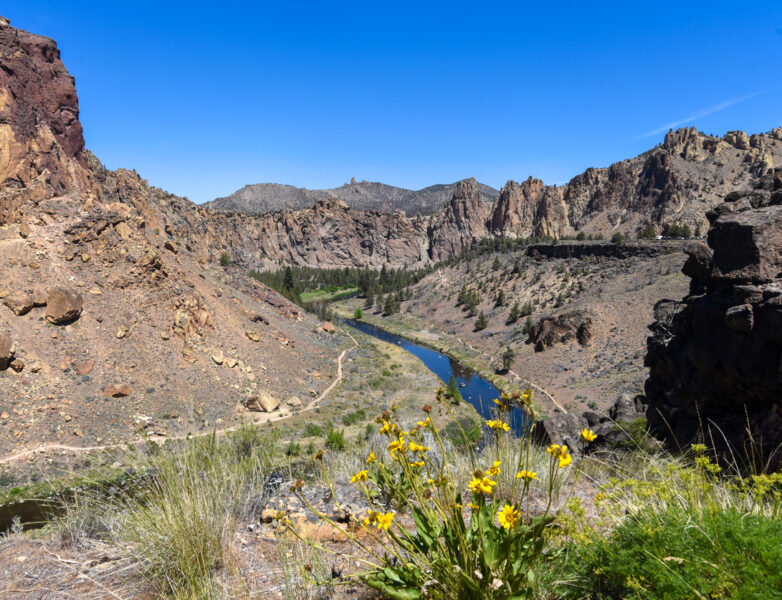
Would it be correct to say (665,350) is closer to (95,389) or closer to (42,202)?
(95,389)

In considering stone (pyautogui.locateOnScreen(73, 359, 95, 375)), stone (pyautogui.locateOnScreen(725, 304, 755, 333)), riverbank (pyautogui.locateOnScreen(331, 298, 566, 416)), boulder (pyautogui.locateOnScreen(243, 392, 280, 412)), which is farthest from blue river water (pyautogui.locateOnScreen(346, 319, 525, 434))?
stone (pyautogui.locateOnScreen(73, 359, 95, 375))

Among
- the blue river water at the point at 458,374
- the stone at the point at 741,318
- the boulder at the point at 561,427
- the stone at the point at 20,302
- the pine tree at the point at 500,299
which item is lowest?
the blue river water at the point at 458,374

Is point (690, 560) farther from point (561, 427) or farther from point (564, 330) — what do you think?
point (564, 330)

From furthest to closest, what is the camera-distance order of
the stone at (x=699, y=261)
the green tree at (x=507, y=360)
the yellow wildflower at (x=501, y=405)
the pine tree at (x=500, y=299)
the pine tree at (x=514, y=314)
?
the pine tree at (x=500, y=299)
the pine tree at (x=514, y=314)
the green tree at (x=507, y=360)
the stone at (x=699, y=261)
the yellow wildflower at (x=501, y=405)

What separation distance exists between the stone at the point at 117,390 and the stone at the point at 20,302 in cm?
659

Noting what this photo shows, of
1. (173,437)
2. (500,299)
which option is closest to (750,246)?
(173,437)

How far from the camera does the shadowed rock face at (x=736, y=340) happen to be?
327 inches

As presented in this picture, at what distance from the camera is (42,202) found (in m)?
29.6

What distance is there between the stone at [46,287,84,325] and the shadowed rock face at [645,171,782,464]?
98.6 feet

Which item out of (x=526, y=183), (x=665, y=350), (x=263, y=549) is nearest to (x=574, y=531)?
(x=263, y=549)

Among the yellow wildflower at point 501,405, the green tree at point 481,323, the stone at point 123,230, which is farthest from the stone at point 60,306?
the green tree at point 481,323

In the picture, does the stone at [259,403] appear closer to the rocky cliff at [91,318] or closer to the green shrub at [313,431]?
the rocky cliff at [91,318]

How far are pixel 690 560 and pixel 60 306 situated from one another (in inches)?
1227

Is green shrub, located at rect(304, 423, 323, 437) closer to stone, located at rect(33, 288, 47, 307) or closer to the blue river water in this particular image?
the blue river water
